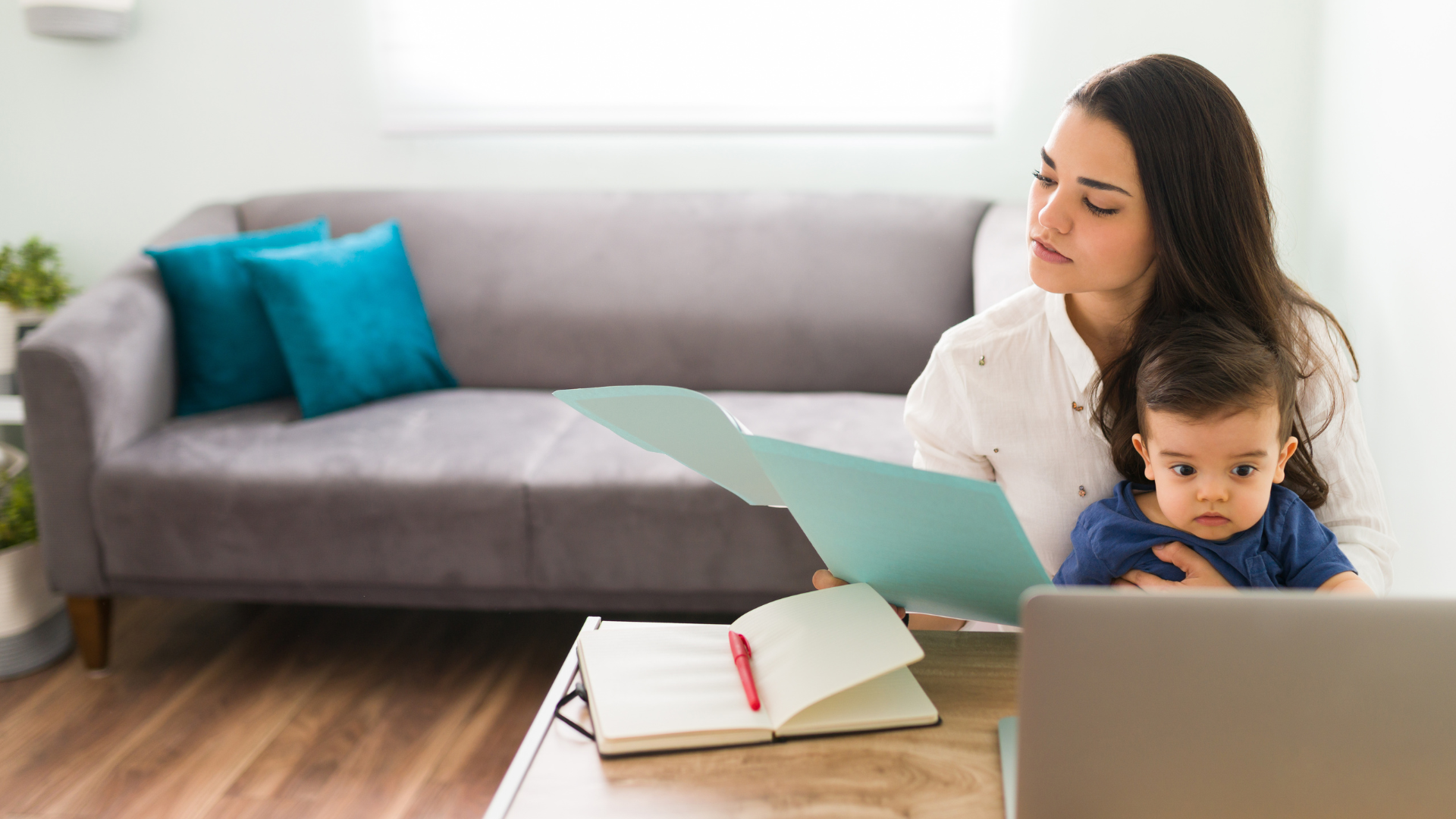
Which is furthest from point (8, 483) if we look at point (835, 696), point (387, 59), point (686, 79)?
point (835, 696)

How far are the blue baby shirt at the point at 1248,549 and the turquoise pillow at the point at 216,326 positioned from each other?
1926 millimetres

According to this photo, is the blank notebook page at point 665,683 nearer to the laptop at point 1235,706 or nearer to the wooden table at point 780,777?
the wooden table at point 780,777

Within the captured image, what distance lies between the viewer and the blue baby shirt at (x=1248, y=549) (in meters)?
0.91

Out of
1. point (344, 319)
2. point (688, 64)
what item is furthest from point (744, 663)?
point (688, 64)

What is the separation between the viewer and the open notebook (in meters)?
0.72

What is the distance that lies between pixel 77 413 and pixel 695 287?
1.29 metres

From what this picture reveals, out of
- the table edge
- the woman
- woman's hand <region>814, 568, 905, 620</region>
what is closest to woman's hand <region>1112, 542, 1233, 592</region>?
the woman

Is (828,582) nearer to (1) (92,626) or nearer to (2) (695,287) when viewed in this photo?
(2) (695,287)

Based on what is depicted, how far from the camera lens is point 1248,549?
906 mm

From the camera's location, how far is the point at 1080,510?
1083mm

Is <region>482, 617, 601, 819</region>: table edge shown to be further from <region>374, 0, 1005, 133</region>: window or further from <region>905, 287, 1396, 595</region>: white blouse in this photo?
<region>374, 0, 1005, 133</region>: window

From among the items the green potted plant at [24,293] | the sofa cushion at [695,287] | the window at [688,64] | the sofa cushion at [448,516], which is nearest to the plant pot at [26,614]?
the sofa cushion at [448,516]

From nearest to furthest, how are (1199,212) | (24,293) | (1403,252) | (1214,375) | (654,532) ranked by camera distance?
(1214,375), (1199,212), (1403,252), (654,532), (24,293)

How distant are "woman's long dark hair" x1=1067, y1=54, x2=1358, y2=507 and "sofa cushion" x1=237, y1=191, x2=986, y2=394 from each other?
1.32m
